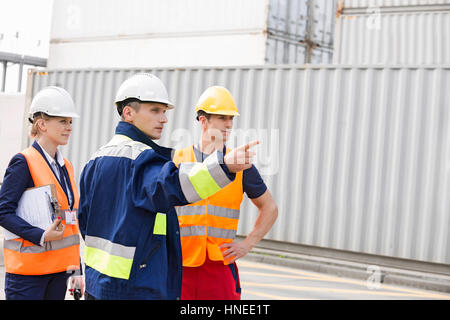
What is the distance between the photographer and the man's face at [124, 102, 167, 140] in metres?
3.14

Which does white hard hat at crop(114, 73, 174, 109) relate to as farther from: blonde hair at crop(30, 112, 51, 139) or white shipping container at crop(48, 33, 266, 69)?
white shipping container at crop(48, 33, 266, 69)

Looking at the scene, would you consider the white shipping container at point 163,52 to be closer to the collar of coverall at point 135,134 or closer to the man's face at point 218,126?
the man's face at point 218,126

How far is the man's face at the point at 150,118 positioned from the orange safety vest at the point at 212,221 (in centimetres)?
109

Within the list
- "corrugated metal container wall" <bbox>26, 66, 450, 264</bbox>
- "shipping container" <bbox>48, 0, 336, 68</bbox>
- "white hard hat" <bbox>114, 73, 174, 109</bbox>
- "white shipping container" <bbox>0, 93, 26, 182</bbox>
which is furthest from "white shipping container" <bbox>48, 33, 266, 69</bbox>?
"white hard hat" <bbox>114, 73, 174, 109</bbox>

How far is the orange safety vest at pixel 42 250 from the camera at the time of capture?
12.9 feet

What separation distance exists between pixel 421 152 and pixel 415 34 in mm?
7386

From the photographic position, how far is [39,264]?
3918 millimetres

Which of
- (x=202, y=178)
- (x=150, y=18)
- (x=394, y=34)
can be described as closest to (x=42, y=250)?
(x=202, y=178)

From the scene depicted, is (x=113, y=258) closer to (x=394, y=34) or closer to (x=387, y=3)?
(x=394, y=34)

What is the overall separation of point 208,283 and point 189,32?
1590 centimetres

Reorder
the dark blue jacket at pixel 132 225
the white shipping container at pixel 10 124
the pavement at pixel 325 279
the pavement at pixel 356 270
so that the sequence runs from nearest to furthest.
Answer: the dark blue jacket at pixel 132 225 < the pavement at pixel 325 279 < the pavement at pixel 356 270 < the white shipping container at pixel 10 124

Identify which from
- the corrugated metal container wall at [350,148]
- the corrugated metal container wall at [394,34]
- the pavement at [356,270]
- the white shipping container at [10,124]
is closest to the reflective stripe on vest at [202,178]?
the pavement at [356,270]

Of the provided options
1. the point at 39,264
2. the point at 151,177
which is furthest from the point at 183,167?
the point at 39,264
